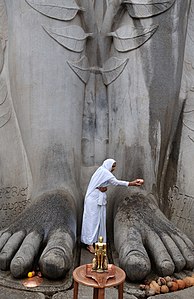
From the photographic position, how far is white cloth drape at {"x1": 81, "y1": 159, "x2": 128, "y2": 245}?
2.30 m

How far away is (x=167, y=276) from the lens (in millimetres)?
2025

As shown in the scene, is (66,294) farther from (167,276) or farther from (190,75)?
(190,75)

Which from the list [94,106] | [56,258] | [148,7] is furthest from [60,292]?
[148,7]

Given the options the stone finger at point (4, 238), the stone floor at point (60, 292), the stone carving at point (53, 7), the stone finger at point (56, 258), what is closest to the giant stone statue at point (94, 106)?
the stone carving at point (53, 7)

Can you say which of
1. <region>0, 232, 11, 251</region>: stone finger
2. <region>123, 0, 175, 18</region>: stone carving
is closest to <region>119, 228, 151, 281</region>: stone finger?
<region>0, 232, 11, 251</region>: stone finger

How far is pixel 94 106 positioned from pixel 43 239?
0.81 meters

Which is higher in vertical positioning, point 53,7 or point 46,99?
point 53,7

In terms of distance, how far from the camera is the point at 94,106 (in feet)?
8.95

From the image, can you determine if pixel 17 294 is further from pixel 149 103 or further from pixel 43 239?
pixel 149 103

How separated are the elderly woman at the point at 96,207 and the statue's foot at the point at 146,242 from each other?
7 centimetres

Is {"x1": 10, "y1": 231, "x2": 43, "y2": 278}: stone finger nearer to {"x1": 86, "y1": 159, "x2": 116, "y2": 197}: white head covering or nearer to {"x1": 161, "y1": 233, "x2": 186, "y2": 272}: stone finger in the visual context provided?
{"x1": 86, "y1": 159, "x2": 116, "y2": 197}: white head covering

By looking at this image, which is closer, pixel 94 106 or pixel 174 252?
pixel 174 252

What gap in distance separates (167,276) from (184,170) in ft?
2.51

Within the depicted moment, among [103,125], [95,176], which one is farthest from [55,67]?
[95,176]
